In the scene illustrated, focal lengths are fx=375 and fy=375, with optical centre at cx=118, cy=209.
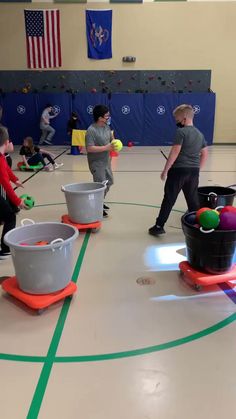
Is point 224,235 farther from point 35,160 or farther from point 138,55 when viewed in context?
point 138,55

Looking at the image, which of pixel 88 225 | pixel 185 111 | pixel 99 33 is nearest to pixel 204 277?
pixel 88 225

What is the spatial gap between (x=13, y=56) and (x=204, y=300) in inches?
494

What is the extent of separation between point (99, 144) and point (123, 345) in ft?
9.15

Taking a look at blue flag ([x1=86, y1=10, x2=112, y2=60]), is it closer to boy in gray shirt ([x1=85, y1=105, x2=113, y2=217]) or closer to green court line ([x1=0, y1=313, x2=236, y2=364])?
boy in gray shirt ([x1=85, y1=105, x2=113, y2=217])

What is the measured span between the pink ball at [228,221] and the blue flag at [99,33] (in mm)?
11453

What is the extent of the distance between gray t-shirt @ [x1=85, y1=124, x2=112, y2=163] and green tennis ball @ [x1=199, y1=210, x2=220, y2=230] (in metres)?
2.08

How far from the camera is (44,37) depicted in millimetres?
12586

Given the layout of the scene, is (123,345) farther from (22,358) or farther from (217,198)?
(217,198)

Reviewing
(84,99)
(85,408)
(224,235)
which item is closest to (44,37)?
(84,99)

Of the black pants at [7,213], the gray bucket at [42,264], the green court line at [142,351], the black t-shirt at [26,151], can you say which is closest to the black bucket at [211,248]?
the green court line at [142,351]

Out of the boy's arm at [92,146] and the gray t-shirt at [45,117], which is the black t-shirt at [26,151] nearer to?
the gray t-shirt at [45,117]

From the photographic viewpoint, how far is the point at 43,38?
41.3ft

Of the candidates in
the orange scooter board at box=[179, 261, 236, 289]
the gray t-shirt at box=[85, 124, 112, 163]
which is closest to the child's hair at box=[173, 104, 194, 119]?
the gray t-shirt at box=[85, 124, 112, 163]

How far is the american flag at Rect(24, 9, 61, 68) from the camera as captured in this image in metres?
12.4
